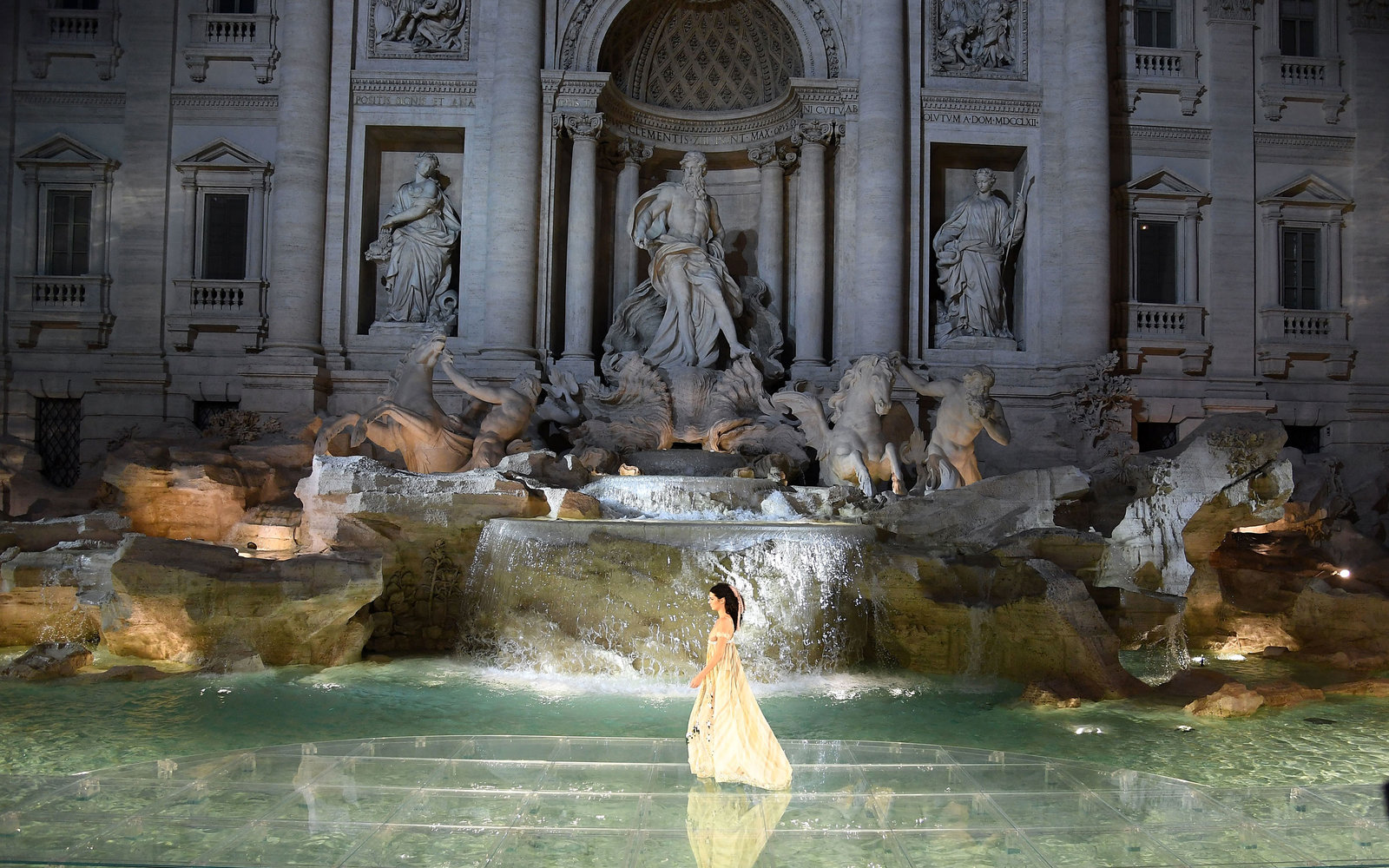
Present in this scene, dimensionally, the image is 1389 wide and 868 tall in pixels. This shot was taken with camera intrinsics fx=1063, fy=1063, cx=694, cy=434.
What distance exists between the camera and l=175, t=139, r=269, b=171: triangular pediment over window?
53.8ft

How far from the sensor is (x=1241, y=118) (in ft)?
55.4

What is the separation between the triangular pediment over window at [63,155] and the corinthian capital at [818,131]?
10609 mm

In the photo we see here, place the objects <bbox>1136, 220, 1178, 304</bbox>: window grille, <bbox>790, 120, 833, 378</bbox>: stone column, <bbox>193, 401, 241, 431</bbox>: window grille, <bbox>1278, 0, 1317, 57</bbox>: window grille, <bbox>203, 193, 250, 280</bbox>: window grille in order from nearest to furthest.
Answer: <bbox>790, 120, 833, 378</bbox>: stone column < <bbox>193, 401, 241, 431</bbox>: window grille < <bbox>203, 193, 250, 280</bbox>: window grille < <bbox>1136, 220, 1178, 304</bbox>: window grille < <bbox>1278, 0, 1317, 57</bbox>: window grille

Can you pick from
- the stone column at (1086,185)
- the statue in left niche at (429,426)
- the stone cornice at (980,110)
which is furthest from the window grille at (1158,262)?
the statue in left niche at (429,426)

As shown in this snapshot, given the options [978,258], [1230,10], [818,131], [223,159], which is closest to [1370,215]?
[1230,10]

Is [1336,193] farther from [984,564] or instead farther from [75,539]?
[75,539]

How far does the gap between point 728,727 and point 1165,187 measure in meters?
14.6

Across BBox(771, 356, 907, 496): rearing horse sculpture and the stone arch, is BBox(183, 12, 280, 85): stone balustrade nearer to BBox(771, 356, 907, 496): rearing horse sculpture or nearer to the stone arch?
the stone arch

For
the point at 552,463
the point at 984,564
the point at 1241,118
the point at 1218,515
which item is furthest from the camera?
the point at 1241,118

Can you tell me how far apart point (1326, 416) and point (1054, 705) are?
38.9 feet

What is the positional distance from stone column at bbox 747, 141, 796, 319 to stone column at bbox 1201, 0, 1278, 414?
22.1 ft

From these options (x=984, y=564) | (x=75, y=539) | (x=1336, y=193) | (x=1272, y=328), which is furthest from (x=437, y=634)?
(x=1336, y=193)

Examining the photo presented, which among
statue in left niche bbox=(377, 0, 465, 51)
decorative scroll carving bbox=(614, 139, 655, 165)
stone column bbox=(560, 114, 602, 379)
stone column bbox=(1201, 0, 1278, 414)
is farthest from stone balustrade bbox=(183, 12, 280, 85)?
stone column bbox=(1201, 0, 1278, 414)

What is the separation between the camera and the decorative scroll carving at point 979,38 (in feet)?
54.1
